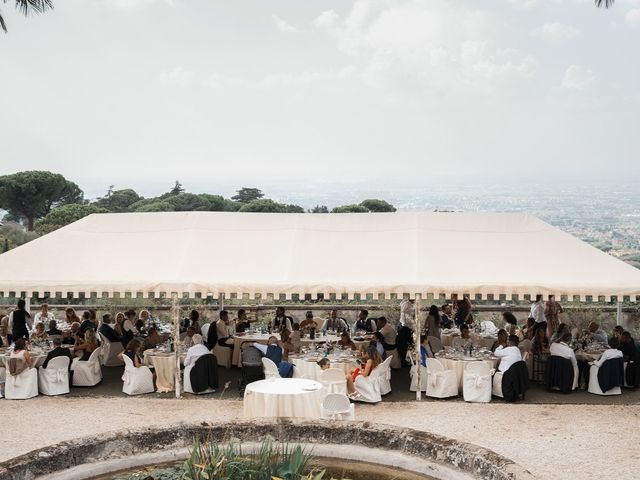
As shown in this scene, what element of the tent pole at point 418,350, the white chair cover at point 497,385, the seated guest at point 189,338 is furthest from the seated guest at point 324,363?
the seated guest at point 189,338

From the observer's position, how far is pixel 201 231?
1619 centimetres

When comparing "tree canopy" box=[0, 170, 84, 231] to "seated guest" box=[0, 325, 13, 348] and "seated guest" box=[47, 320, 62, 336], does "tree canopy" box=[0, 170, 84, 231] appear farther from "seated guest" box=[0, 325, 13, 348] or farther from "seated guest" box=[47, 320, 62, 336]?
"seated guest" box=[47, 320, 62, 336]

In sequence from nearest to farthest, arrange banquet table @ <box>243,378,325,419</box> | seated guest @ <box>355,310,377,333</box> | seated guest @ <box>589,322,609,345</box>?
banquet table @ <box>243,378,325,419</box>, seated guest @ <box>589,322,609,345</box>, seated guest @ <box>355,310,377,333</box>

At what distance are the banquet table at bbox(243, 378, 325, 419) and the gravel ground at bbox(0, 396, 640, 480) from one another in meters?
0.46

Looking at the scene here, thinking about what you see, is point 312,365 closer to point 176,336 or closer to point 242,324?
point 176,336

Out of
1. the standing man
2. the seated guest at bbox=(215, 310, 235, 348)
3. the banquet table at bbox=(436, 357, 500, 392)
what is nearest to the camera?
the banquet table at bbox=(436, 357, 500, 392)

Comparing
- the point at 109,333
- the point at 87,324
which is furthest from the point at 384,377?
the point at 87,324

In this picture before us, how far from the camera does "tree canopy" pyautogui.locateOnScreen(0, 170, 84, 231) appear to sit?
194 feet

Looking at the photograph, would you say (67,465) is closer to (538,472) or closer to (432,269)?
(538,472)

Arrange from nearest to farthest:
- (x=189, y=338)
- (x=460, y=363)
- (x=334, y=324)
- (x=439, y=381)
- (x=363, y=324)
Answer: (x=439, y=381) → (x=460, y=363) → (x=189, y=338) → (x=363, y=324) → (x=334, y=324)

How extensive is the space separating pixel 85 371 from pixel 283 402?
5037 mm

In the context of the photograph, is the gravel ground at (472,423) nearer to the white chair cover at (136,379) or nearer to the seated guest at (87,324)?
the white chair cover at (136,379)

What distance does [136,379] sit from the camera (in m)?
14.4

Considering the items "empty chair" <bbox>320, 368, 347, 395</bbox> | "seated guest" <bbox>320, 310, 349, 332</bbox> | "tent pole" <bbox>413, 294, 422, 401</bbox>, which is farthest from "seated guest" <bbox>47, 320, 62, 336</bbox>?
"tent pole" <bbox>413, 294, 422, 401</bbox>
